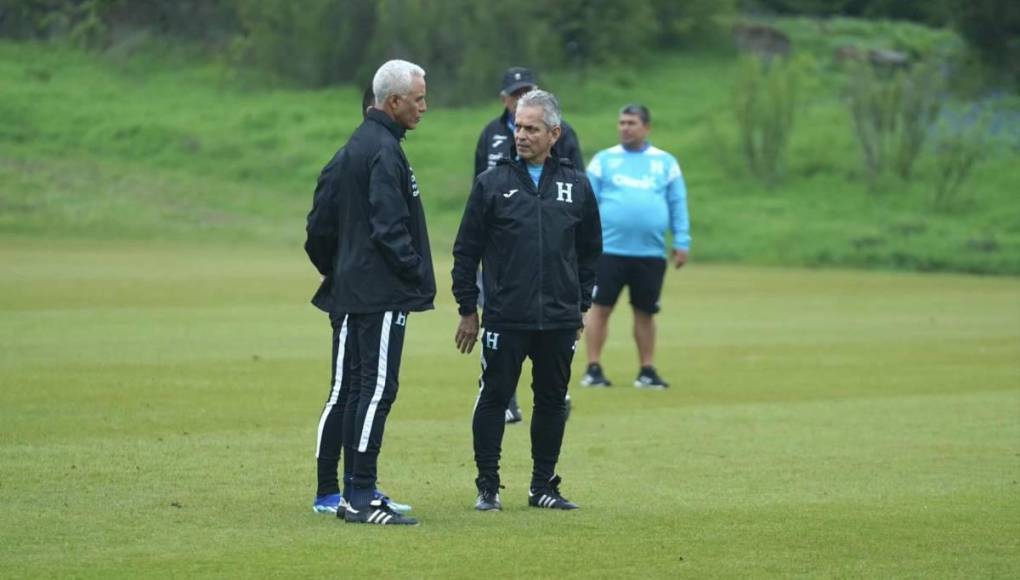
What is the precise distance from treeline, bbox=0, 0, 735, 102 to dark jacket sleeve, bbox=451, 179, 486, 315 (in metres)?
41.8

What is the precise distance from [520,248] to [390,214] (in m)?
0.79

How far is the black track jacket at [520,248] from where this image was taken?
907 centimetres

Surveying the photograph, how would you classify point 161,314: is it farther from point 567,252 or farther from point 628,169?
point 567,252

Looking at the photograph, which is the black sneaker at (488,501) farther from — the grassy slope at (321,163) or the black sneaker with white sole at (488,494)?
the grassy slope at (321,163)

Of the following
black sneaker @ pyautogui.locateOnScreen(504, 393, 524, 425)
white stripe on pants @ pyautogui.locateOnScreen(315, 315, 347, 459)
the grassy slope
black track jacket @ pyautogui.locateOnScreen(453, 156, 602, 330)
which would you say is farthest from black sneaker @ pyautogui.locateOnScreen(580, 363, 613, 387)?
the grassy slope

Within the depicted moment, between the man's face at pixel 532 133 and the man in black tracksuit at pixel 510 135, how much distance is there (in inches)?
123

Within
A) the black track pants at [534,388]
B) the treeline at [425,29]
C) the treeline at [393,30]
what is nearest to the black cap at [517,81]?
the black track pants at [534,388]

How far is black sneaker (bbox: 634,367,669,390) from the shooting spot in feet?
51.0

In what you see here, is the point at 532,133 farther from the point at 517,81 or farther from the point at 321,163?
the point at 321,163

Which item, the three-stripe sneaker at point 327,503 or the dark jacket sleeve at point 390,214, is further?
the three-stripe sneaker at point 327,503

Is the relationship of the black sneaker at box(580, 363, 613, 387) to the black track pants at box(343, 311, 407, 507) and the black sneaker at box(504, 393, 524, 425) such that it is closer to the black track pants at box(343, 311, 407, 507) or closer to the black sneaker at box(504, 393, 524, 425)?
the black sneaker at box(504, 393, 524, 425)

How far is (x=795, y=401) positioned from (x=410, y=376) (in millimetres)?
3417

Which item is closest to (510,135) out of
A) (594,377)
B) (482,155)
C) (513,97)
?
(482,155)

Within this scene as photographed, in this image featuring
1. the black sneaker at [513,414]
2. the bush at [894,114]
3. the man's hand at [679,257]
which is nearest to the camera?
the black sneaker at [513,414]
